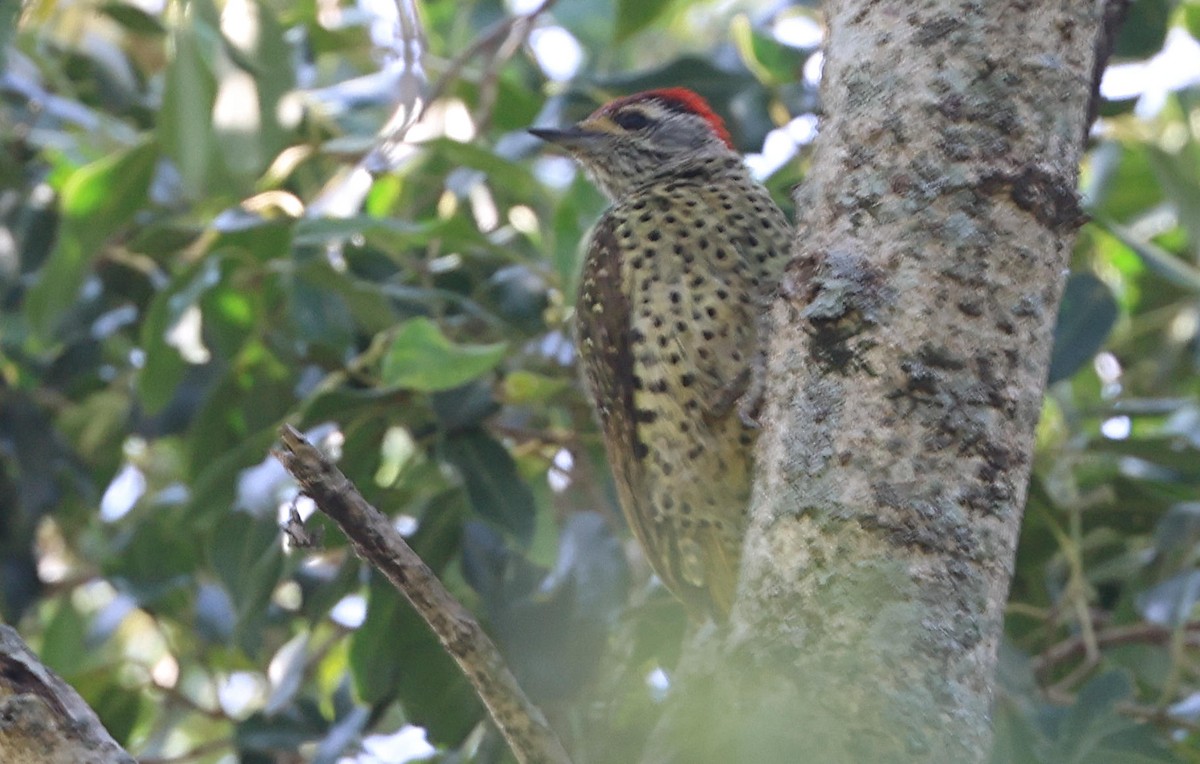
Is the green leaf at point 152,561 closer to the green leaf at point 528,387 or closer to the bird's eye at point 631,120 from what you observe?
the green leaf at point 528,387

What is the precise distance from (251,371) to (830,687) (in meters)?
2.27

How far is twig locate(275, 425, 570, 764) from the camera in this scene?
163 cm

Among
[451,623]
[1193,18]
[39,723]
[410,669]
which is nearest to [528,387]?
[410,669]

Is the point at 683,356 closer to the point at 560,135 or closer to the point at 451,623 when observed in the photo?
the point at 560,135

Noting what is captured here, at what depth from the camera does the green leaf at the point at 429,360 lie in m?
2.73

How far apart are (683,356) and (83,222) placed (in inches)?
52.2

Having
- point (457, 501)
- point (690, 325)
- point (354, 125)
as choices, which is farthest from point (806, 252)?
point (354, 125)

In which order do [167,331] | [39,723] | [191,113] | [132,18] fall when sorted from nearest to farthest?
[39,723] → [191,113] → [167,331] → [132,18]

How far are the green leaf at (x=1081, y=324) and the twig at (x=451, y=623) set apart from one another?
1731 millimetres

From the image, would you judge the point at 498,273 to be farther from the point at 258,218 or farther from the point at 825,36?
the point at 825,36

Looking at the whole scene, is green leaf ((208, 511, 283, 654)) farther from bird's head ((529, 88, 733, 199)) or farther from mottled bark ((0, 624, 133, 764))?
mottled bark ((0, 624, 133, 764))

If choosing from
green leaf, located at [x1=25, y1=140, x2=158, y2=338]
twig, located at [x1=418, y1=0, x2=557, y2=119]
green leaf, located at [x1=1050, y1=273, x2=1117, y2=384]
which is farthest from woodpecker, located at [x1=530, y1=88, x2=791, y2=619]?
green leaf, located at [x1=25, y1=140, x2=158, y2=338]

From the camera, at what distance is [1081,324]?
3145 millimetres

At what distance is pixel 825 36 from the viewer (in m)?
2.01
